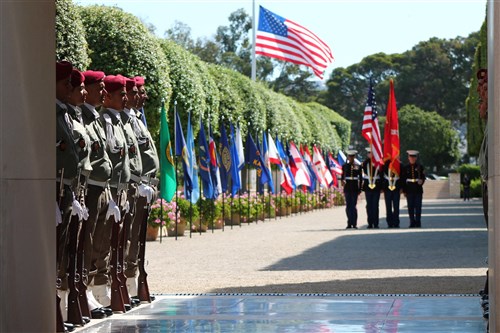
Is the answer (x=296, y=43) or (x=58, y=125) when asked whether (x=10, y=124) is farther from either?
(x=296, y=43)

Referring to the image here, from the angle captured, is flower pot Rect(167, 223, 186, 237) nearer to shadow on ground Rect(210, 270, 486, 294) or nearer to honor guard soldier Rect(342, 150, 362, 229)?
honor guard soldier Rect(342, 150, 362, 229)

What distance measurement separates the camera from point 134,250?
37.5ft

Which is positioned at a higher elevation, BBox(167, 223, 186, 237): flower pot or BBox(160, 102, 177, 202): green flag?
BBox(160, 102, 177, 202): green flag

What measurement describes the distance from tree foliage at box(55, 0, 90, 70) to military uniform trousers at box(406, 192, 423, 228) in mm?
15618

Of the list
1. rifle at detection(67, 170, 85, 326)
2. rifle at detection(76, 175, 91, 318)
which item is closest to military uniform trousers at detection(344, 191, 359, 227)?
rifle at detection(76, 175, 91, 318)

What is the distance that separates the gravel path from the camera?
14.1m

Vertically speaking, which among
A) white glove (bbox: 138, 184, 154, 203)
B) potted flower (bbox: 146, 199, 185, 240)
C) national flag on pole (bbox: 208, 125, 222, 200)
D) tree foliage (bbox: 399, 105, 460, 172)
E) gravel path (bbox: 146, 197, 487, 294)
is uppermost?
tree foliage (bbox: 399, 105, 460, 172)

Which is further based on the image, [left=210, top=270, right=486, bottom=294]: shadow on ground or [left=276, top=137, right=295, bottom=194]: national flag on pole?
[left=276, top=137, right=295, bottom=194]: national flag on pole

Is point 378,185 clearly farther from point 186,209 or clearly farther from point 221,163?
point 186,209

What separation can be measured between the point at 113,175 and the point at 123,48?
13.6 meters

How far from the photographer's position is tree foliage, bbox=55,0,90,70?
15086mm

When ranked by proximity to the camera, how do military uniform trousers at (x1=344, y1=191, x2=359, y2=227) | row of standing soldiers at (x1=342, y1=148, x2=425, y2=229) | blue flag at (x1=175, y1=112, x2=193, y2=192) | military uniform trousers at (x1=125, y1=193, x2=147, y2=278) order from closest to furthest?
military uniform trousers at (x1=125, y1=193, x2=147, y2=278)
blue flag at (x1=175, y1=112, x2=193, y2=192)
row of standing soldiers at (x1=342, y1=148, x2=425, y2=229)
military uniform trousers at (x1=344, y1=191, x2=359, y2=227)

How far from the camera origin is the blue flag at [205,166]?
26.9m

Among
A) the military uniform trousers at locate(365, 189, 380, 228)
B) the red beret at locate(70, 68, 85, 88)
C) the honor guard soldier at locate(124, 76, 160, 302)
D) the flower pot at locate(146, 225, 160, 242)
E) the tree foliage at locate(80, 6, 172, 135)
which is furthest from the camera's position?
the military uniform trousers at locate(365, 189, 380, 228)
